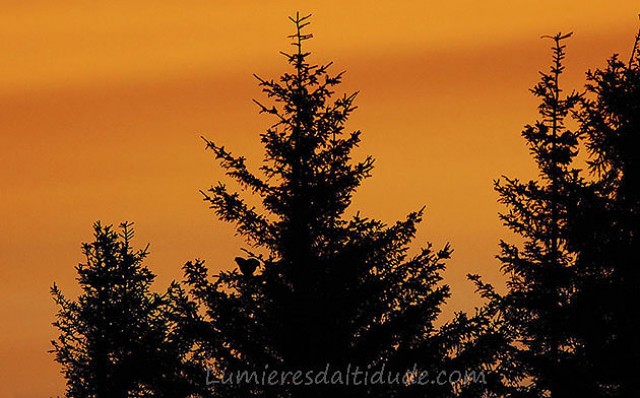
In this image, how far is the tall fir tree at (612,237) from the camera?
106 ft

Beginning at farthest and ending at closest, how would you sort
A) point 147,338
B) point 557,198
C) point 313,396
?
1. point 147,338
2. point 557,198
3. point 313,396

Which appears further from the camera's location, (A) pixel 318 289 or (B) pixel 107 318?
(B) pixel 107 318

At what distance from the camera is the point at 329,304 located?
32.3 meters

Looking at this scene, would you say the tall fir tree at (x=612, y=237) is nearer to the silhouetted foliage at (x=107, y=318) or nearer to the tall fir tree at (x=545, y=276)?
the tall fir tree at (x=545, y=276)

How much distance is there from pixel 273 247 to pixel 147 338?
50.7 feet

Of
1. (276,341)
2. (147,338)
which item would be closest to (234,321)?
(276,341)

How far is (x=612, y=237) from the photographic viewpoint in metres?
32.8

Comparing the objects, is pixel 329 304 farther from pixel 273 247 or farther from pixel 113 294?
pixel 113 294

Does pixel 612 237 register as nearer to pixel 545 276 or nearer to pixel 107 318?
pixel 545 276

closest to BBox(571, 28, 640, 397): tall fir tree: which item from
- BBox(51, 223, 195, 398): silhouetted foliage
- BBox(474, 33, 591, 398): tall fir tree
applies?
BBox(474, 33, 591, 398): tall fir tree

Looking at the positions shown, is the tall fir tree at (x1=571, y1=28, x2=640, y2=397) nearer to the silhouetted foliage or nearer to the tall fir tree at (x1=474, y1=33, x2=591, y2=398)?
the tall fir tree at (x1=474, y1=33, x2=591, y2=398)

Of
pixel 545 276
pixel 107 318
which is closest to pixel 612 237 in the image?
pixel 545 276

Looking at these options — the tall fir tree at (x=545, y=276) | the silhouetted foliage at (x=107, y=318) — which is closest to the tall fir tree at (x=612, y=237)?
the tall fir tree at (x=545, y=276)

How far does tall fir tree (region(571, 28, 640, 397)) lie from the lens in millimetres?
32344
